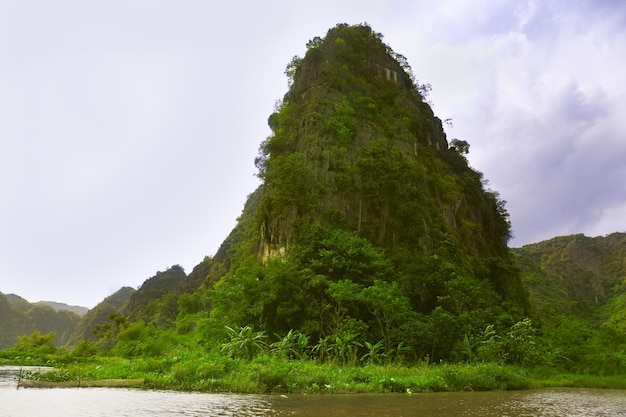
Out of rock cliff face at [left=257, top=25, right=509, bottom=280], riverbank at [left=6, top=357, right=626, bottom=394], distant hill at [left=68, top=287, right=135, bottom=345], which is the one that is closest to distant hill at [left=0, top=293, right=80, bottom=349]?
distant hill at [left=68, top=287, right=135, bottom=345]

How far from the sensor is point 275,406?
11.1 metres

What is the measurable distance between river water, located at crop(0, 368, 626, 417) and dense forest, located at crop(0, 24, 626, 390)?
383 centimetres

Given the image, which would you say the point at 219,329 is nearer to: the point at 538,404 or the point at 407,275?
the point at 407,275

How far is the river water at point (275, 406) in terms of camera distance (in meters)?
9.54

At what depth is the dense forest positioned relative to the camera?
24953mm

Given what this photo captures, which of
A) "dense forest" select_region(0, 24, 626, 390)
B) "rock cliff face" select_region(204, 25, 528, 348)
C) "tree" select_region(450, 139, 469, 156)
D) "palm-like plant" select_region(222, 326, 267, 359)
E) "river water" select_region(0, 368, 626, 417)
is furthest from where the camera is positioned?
"tree" select_region(450, 139, 469, 156)

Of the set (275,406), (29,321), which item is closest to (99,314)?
(29,321)

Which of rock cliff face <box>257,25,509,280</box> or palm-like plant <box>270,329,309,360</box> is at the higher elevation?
rock cliff face <box>257,25,509,280</box>

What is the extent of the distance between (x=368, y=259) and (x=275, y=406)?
63.5ft

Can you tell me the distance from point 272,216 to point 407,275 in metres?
12.0

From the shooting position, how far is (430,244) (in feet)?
119

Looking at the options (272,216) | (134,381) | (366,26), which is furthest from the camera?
(366,26)

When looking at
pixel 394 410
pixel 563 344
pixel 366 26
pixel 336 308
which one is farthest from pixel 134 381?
pixel 366 26

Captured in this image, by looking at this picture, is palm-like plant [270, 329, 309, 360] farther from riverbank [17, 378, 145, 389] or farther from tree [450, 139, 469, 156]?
tree [450, 139, 469, 156]
